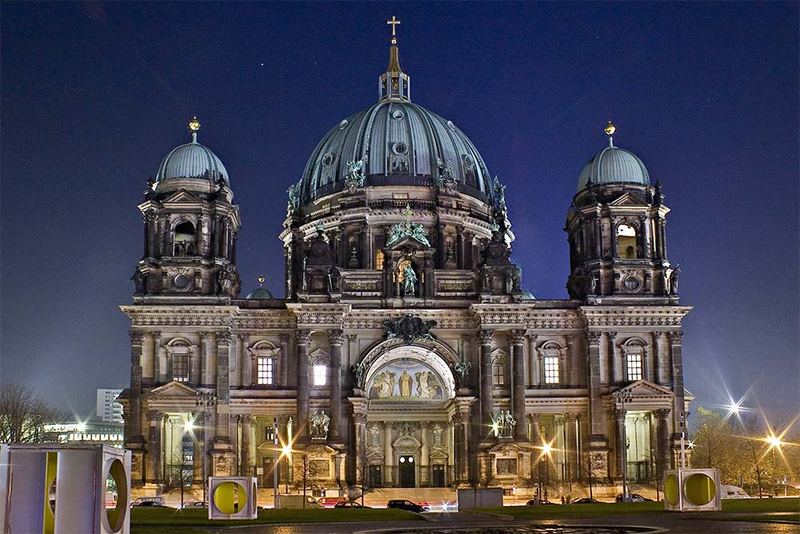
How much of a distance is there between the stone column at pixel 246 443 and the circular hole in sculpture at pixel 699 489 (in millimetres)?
41854

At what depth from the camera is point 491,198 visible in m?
107

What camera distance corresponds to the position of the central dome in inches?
4045

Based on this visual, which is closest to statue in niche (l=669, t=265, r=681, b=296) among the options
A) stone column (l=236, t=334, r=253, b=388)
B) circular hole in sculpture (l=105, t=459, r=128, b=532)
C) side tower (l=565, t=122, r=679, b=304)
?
side tower (l=565, t=122, r=679, b=304)

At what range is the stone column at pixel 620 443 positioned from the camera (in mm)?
86250

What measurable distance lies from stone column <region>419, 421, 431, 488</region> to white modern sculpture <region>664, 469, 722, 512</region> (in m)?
44.8

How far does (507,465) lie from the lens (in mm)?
85812

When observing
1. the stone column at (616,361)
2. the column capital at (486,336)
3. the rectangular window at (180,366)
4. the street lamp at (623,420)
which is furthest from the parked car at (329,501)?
the stone column at (616,361)

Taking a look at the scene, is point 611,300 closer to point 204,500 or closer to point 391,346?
point 391,346

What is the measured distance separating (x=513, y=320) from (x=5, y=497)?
62.3 meters

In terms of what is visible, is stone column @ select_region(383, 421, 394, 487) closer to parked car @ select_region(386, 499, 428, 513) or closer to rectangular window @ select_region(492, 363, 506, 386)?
rectangular window @ select_region(492, 363, 506, 386)

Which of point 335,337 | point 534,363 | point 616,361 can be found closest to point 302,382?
point 335,337

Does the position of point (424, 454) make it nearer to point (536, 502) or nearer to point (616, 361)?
point (616, 361)

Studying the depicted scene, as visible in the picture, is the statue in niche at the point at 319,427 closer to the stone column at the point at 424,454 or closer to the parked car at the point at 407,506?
the parked car at the point at 407,506

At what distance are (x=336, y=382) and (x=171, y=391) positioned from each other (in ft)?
39.4
